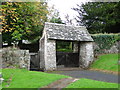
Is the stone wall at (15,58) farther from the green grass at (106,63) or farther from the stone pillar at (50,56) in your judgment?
the green grass at (106,63)

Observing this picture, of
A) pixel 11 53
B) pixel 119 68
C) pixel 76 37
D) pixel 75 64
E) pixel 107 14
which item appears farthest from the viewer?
pixel 107 14

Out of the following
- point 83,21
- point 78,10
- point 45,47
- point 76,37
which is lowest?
point 45,47

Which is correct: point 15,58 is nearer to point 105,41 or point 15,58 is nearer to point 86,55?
point 86,55

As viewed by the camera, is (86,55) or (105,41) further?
(105,41)

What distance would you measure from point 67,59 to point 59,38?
3.80 metres

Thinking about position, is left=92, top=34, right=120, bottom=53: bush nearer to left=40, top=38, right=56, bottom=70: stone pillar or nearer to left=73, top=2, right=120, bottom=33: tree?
left=73, top=2, right=120, bottom=33: tree

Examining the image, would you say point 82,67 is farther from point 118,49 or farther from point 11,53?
point 11,53

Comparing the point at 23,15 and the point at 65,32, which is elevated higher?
the point at 23,15

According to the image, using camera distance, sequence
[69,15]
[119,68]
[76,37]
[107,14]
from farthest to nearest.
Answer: [69,15]
[107,14]
[76,37]
[119,68]

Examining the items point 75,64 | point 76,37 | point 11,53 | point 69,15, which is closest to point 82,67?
point 75,64

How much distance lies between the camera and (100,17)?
24.1m

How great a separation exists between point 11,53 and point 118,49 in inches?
480

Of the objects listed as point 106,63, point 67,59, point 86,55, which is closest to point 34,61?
point 67,59

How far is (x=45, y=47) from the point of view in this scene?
574 inches
